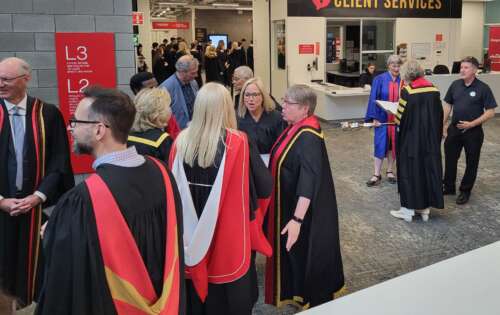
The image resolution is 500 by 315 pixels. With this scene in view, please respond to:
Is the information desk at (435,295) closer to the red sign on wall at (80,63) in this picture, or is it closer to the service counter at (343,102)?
the red sign on wall at (80,63)

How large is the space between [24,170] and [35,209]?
0.24 meters

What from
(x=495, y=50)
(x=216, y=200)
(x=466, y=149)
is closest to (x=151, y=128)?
(x=216, y=200)

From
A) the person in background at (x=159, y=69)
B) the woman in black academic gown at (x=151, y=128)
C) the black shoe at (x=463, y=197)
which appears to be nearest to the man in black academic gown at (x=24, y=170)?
the woman in black academic gown at (x=151, y=128)

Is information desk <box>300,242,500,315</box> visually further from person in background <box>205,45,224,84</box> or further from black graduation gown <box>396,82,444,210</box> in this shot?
person in background <box>205,45,224,84</box>

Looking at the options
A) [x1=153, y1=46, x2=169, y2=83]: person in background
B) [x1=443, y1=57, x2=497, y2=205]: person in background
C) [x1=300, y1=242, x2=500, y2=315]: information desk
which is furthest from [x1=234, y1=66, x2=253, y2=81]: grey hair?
[x1=153, y1=46, x2=169, y2=83]: person in background

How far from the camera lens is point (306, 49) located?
11.1m

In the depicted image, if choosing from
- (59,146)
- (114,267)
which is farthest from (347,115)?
(114,267)

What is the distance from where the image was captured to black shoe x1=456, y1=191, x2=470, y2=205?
539cm

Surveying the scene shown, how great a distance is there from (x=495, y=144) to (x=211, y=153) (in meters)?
7.14

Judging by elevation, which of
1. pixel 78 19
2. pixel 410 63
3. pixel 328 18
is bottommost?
pixel 410 63

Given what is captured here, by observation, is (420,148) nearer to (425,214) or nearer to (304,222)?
(425,214)

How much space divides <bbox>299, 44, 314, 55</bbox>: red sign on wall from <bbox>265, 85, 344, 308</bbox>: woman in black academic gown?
8.20 metres

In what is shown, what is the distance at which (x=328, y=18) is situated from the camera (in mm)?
11047

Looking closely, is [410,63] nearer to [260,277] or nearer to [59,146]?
[260,277]
